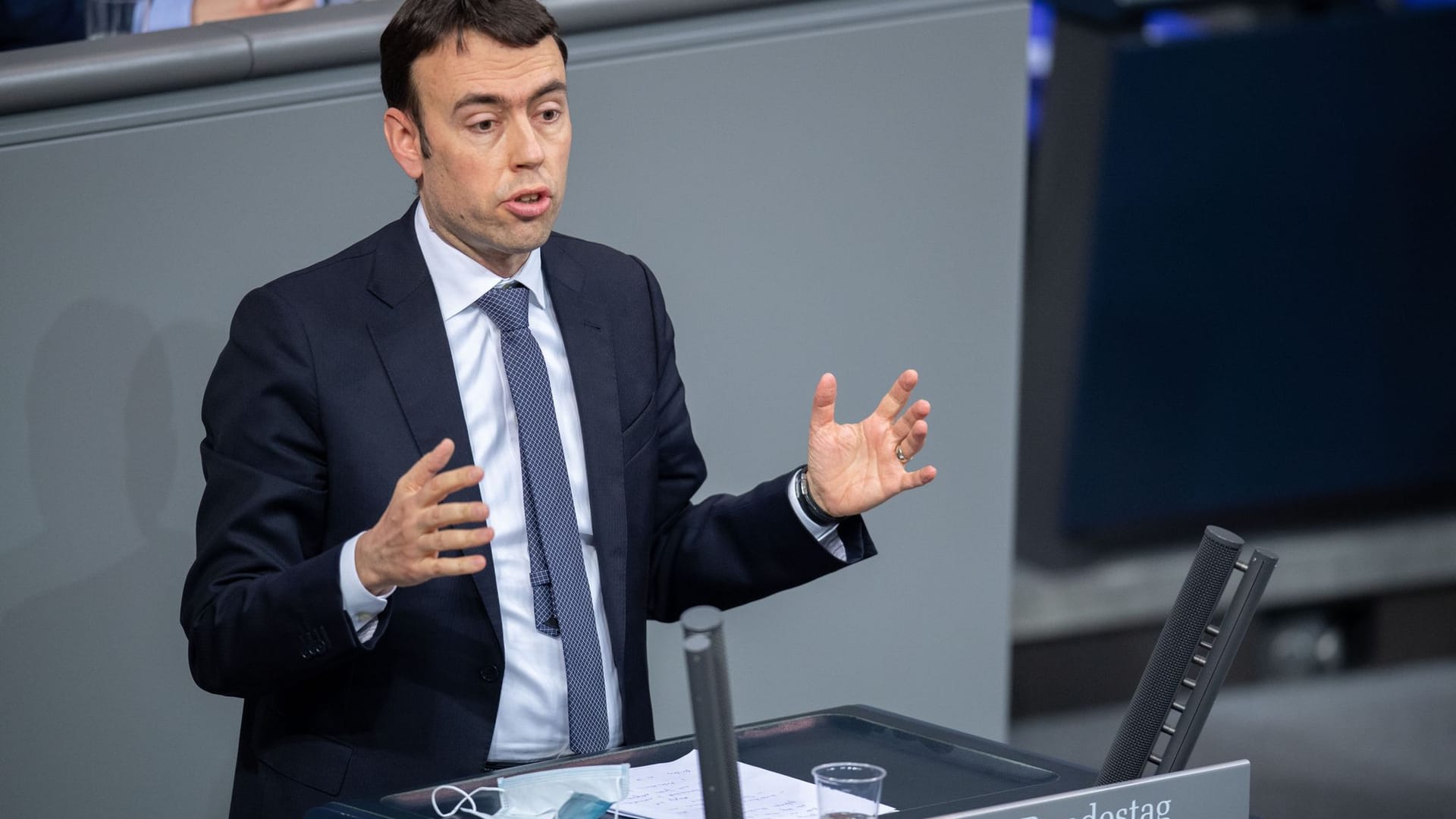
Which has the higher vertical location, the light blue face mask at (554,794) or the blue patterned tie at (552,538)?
the blue patterned tie at (552,538)

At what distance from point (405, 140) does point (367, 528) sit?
456 millimetres

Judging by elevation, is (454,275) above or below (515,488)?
above

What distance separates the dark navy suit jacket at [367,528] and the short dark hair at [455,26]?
227 mm

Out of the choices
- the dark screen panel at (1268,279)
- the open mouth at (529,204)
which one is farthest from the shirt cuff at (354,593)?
the dark screen panel at (1268,279)

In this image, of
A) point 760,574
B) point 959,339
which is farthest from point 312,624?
point 959,339

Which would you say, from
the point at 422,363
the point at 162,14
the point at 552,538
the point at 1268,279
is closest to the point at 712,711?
the point at 552,538

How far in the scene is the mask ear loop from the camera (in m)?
1.93

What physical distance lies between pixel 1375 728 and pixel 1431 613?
91 cm

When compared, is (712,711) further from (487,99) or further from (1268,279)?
(1268,279)

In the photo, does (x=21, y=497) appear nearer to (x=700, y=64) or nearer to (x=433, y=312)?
(x=433, y=312)

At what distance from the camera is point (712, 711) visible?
5.54 ft

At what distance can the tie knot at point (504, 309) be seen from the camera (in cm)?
232

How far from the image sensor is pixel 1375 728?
16.9 ft

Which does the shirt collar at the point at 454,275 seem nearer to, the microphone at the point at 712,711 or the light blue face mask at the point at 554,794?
the light blue face mask at the point at 554,794
